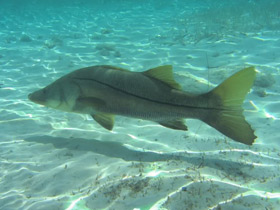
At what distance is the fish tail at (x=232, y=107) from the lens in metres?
3.06

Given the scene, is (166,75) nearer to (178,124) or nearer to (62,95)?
(178,124)

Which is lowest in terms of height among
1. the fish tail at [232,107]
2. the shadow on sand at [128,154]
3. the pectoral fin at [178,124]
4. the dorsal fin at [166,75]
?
the shadow on sand at [128,154]

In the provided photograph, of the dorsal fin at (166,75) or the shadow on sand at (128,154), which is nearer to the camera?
the dorsal fin at (166,75)

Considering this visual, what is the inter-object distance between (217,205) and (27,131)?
191 inches

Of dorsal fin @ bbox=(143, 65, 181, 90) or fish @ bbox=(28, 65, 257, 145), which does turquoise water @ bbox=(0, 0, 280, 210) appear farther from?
dorsal fin @ bbox=(143, 65, 181, 90)

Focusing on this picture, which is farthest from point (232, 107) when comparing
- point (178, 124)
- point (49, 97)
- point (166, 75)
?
point (49, 97)

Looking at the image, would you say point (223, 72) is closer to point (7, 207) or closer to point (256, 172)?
point (256, 172)

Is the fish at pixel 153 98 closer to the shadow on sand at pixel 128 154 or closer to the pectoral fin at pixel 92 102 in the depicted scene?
the pectoral fin at pixel 92 102

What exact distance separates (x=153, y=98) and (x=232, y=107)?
1.17 meters

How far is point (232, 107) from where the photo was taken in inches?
126

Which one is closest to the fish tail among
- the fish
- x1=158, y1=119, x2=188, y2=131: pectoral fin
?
the fish

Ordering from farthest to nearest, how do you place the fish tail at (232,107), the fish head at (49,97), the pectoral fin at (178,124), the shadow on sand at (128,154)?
the fish head at (49,97)
the shadow on sand at (128,154)
the pectoral fin at (178,124)
the fish tail at (232,107)

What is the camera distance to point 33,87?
8.85m

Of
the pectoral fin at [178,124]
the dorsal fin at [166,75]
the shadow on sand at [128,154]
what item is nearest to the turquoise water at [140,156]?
the shadow on sand at [128,154]
